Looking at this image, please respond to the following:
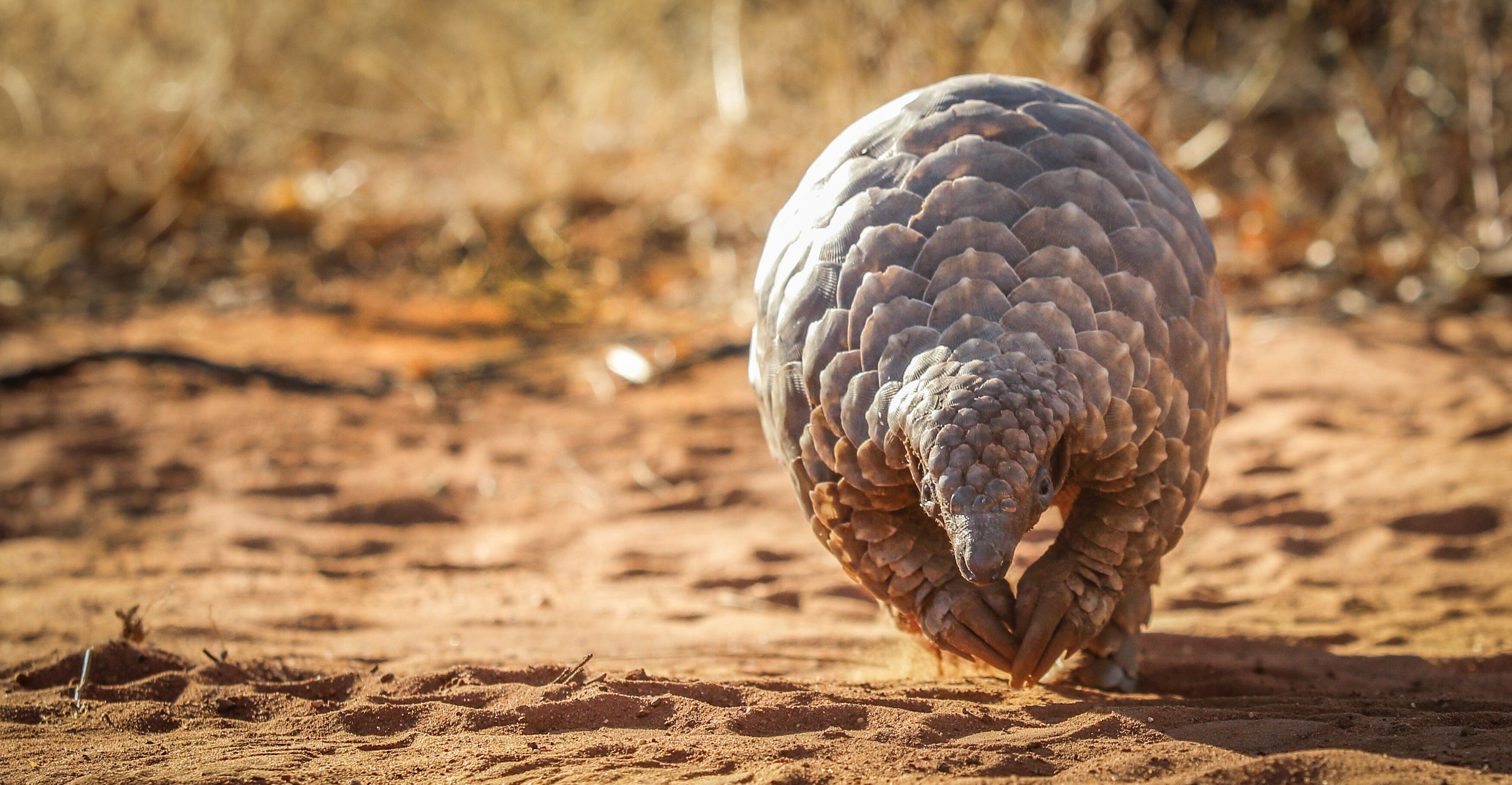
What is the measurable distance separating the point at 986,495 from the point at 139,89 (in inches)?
499

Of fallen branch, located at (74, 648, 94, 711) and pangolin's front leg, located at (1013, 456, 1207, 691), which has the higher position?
pangolin's front leg, located at (1013, 456, 1207, 691)

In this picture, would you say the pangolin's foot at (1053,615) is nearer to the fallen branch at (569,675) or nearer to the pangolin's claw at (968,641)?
the pangolin's claw at (968,641)

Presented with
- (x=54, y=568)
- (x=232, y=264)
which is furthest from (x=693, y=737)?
(x=232, y=264)

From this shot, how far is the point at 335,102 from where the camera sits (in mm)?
14258

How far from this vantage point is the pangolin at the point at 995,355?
2488 mm

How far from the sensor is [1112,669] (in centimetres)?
336

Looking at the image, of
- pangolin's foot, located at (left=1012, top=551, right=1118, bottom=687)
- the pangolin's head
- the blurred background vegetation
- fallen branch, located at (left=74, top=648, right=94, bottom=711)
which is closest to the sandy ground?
fallen branch, located at (left=74, top=648, right=94, bottom=711)

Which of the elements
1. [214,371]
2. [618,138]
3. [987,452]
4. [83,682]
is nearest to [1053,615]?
[987,452]

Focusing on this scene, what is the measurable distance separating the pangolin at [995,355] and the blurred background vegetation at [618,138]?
5531 mm

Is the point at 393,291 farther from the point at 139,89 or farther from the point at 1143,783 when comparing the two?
the point at 1143,783

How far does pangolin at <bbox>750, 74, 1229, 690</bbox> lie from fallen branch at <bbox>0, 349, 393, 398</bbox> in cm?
531

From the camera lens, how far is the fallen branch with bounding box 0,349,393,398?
24.6ft

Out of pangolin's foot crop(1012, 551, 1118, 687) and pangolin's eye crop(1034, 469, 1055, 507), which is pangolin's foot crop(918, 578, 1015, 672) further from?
pangolin's eye crop(1034, 469, 1055, 507)

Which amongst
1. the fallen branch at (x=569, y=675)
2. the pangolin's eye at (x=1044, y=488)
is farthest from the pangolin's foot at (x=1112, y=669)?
the fallen branch at (x=569, y=675)
